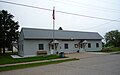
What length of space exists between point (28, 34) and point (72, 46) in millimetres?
10792

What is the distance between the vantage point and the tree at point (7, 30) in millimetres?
38194

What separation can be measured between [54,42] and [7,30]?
15765 mm

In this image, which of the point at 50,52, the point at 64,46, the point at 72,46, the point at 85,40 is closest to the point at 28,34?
the point at 50,52

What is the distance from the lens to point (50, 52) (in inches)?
1254

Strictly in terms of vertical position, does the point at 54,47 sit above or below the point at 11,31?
below

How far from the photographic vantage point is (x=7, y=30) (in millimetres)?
39844

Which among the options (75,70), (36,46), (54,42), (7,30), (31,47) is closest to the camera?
(75,70)

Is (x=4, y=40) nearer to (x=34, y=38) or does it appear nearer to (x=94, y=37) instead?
(x=34, y=38)

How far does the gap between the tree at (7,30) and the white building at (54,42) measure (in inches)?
213

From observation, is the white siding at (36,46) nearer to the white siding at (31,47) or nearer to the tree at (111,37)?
the white siding at (31,47)

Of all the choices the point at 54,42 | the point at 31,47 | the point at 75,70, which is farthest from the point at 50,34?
the point at 75,70

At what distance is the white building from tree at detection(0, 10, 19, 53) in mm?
5422

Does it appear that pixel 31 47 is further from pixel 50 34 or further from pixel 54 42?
pixel 50 34

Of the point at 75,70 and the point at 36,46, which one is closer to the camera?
the point at 75,70
